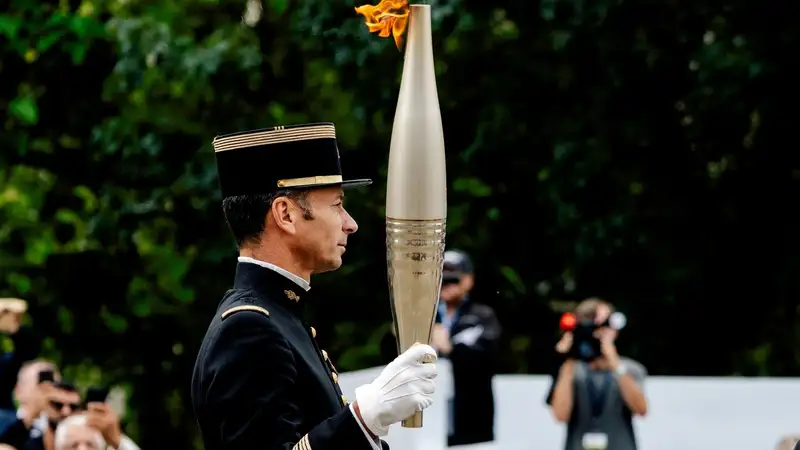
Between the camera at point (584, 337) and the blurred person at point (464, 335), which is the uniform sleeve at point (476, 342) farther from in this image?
the camera at point (584, 337)

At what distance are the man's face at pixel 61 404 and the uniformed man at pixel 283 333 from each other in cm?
500

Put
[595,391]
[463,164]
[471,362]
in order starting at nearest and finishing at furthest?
[595,391] → [471,362] → [463,164]

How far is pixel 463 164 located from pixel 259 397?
30.2 feet

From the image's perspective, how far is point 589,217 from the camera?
1238cm

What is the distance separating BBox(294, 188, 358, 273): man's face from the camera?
3.72 metres

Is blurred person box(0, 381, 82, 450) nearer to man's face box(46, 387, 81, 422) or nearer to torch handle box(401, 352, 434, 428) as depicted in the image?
man's face box(46, 387, 81, 422)

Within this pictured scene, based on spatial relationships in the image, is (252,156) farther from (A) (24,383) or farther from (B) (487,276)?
(B) (487,276)

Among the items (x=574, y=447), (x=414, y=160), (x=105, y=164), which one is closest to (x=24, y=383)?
(x=574, y=447)

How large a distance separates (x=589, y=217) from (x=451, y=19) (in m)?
2.05

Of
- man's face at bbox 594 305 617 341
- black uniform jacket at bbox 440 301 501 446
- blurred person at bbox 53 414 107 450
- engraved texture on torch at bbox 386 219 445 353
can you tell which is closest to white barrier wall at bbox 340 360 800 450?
black uniform jacket at bbox 440 301 501 446

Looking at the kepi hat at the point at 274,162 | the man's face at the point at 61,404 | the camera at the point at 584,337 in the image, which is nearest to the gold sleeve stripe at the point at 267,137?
the kepi hat at the point at 274,162

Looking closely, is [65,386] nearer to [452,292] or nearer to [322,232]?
[452,292]

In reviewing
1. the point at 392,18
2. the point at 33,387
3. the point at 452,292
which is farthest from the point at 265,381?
the point at 33,387

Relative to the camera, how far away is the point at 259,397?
11.3 ft
